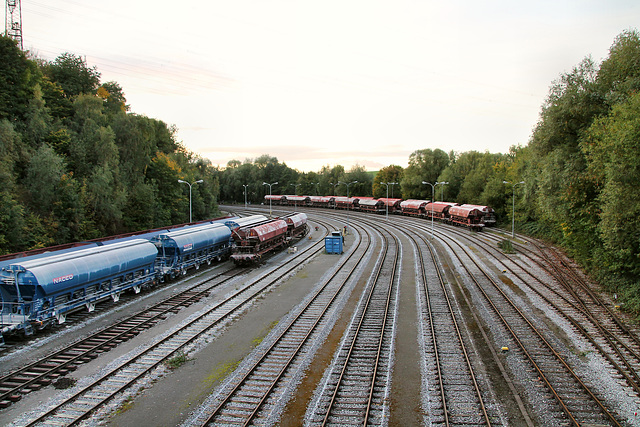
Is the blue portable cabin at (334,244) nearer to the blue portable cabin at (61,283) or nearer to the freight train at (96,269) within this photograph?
the freight train at (96,269)

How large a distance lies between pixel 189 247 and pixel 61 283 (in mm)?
10990

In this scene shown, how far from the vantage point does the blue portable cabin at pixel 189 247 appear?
86.6 feet

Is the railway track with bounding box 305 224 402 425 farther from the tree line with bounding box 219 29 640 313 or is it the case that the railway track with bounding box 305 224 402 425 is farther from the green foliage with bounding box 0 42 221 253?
the green foliage with bounding box 0 42 221 253

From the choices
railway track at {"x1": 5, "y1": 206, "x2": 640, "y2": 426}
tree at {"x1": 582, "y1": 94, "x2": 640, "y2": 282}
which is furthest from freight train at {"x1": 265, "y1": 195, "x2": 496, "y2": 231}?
railway track at {"x1": 5, "y1": 206, "x2": 640, "y2": 426}

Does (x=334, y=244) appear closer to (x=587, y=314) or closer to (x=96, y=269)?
(x=587, y=314)

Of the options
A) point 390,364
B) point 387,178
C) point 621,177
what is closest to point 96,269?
point 390,364

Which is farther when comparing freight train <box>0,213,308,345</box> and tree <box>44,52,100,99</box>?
tree <box>44,52,100,99</box>

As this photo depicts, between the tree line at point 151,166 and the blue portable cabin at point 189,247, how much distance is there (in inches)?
425

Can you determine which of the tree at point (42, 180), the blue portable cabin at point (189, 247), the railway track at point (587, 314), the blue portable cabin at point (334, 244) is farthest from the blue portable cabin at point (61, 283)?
the railway track at point (587, 314)

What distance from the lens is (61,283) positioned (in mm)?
16969

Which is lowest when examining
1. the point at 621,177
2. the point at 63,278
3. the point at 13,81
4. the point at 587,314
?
the point at 587,314

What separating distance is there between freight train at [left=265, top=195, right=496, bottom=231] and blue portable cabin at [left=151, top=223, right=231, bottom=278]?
29.8m

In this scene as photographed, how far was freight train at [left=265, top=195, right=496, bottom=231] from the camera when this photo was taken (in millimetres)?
55094

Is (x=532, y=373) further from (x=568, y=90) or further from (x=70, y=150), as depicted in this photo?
(x=70, y=150)
